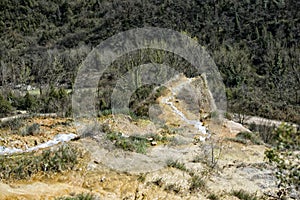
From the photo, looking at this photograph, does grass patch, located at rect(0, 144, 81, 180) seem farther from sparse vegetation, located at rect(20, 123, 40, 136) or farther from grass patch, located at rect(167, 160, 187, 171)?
sparse vegetation, located at rect(20, 123, 40, 136)

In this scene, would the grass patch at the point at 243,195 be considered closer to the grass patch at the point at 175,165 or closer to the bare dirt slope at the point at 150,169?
the bare dirt slope at the point at 150,169

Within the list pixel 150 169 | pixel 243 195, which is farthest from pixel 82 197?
pixel 243 195

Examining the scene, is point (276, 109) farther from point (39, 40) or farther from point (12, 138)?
point (39, 40)

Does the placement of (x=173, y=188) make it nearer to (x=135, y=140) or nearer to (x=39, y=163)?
(x=39, y=163)

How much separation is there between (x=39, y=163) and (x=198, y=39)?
72497 mm

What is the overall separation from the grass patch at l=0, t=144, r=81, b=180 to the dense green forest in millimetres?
25414

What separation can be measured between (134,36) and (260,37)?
93.9ft

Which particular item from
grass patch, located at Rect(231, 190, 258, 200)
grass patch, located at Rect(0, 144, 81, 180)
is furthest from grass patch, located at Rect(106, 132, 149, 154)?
grass patch, located at Rect(231, 190, 258, 200)

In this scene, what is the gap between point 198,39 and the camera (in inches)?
3091

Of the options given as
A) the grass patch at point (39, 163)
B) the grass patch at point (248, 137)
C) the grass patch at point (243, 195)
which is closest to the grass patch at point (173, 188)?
the grass patch at point (243, 195)

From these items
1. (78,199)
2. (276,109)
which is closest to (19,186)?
(78,199)

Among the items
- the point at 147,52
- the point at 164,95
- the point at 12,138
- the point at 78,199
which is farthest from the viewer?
the point at 147,52

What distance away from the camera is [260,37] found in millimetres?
75375

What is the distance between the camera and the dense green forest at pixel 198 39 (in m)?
57.4
